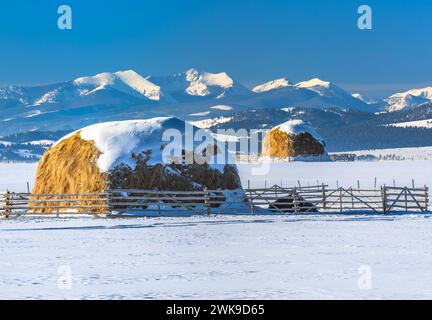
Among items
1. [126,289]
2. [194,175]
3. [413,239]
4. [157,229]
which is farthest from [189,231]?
[126,289]

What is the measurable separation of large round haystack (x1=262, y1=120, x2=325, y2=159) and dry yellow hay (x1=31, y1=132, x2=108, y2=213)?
57.1 m

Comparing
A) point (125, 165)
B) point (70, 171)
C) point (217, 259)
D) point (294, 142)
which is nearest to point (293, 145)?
point (294, 142)

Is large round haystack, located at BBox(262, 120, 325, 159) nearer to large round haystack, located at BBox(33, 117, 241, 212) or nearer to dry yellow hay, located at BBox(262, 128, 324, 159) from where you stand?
dry yellow hay, located at BBox(262, 128, 324, 159)

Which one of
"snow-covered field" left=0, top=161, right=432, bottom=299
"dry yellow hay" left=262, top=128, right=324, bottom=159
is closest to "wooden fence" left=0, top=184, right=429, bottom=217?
"snow-covered field" left=0, top=161, right=432, bottom=299

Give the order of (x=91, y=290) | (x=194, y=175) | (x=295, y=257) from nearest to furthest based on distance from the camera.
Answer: (x=91, y=290), (x=295, y=257), (x=194, y=175)

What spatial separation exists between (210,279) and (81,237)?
9.71 metres

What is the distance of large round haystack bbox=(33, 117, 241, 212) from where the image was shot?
33.8 m

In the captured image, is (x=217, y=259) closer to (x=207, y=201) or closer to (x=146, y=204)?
(x=207, y=201)

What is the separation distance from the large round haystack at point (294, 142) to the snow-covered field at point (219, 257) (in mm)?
60337

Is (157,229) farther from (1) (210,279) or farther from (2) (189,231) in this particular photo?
(1) (210,279)

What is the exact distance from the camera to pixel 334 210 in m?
36.4

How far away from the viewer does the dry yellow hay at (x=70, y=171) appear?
111 feet

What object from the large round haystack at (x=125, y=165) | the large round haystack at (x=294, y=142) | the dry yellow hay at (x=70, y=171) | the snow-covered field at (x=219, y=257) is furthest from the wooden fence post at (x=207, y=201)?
the large round haystack at (x=294, y=142)

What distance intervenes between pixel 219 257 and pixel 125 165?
15.3 meters
